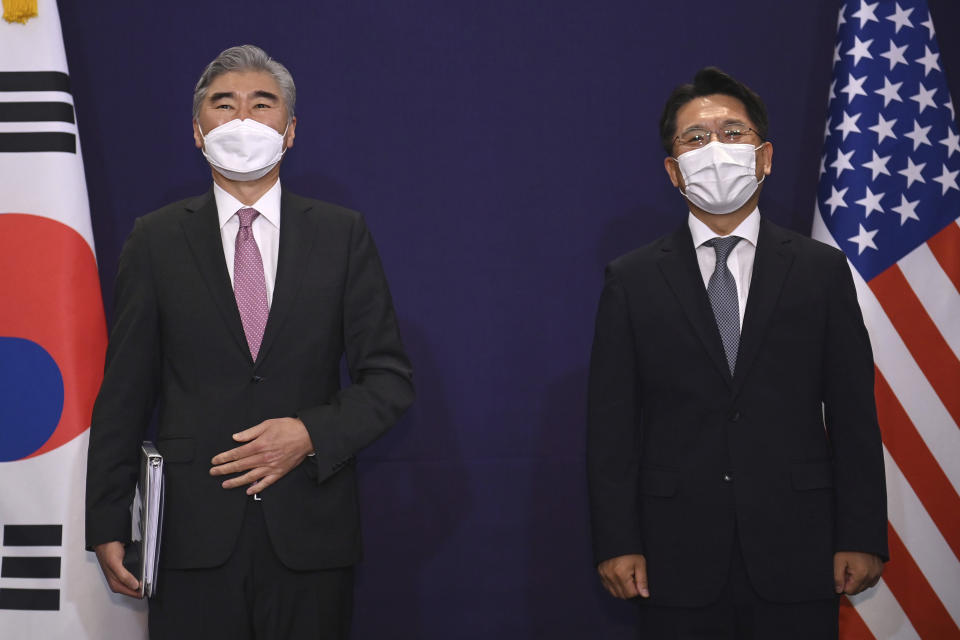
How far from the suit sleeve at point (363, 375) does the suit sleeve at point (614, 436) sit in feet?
1.39

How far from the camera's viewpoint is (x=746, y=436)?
6.75ft

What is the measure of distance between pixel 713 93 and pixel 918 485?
1.33 meters

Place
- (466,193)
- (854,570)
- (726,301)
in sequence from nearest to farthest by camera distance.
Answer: (854,570) → (726,301) → (466,193)

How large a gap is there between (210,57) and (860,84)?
2.04 meters

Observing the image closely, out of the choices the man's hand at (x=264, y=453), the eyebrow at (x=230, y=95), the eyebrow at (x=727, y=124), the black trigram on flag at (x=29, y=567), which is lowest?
the black trigram on flag at (x=29, y=567)

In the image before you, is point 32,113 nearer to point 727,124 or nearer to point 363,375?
point 363,375

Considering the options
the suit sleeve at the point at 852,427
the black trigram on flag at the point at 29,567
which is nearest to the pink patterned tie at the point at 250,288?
the black trigram on flag at the point at 29,567

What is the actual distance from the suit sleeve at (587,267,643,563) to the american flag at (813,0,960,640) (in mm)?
1044

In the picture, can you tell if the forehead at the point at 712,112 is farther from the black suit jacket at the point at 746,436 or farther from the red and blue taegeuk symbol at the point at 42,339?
the red and blue taegeuk symbol at the point at 42,339

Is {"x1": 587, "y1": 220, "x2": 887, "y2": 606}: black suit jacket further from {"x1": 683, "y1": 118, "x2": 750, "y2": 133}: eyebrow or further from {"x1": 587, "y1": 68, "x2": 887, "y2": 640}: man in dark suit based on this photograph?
{"x1": 683, "y1": 118, "x2": 750, "y2": 133}: eyebrow

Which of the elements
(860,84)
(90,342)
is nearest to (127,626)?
(90,342)

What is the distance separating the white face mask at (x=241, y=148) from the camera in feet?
7.20

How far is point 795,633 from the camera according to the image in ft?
6.63

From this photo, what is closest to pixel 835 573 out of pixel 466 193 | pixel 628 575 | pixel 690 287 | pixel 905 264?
pixel 628 575
